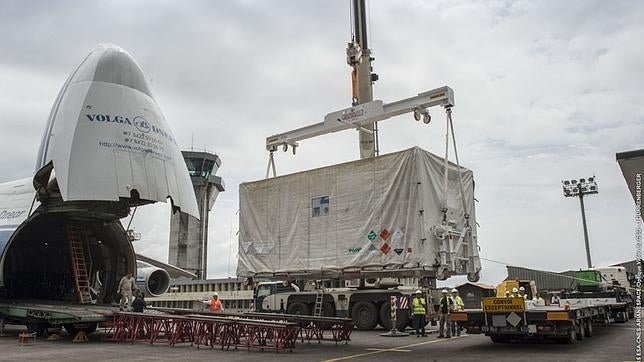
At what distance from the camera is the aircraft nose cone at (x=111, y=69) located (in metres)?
16.9

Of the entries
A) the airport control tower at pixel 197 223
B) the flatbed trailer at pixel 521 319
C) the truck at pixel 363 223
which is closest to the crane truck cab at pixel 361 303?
the truck at pixel 363 223

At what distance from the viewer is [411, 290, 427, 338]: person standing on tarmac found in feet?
54.6

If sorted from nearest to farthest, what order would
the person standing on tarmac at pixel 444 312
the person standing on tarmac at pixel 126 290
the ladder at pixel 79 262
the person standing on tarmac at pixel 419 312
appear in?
the person standing on tarmac at pixel 444 312 → the person standing on tarmac at pixel 419 312 → the person standing on tarmac at pixel 126 290 → the ladder at pixel 79 262

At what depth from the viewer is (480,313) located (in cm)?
1309

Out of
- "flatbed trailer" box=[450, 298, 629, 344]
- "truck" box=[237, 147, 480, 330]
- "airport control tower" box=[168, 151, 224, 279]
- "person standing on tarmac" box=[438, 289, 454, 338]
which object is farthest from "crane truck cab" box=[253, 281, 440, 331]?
"airport control tower" box=[168, 151, 224, 279]

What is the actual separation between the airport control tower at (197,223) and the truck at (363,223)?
53.7m

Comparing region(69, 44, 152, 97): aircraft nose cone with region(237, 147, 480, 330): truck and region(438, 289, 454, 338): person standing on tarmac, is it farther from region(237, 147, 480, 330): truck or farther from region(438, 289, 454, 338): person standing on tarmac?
region(438, 289, 454, 338): person standing on tarmac

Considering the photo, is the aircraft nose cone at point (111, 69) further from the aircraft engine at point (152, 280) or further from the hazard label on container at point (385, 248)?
the hazard label on container at point (385, 248)

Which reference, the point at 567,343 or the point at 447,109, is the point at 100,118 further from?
the point at 567,343

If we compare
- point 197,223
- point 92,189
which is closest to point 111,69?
point 92,189

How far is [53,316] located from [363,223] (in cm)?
888

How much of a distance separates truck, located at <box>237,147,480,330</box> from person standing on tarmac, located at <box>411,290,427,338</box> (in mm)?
1689

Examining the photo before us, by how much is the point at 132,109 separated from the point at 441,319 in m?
11.3

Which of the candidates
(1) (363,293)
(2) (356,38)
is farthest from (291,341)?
(2) (356,38)
